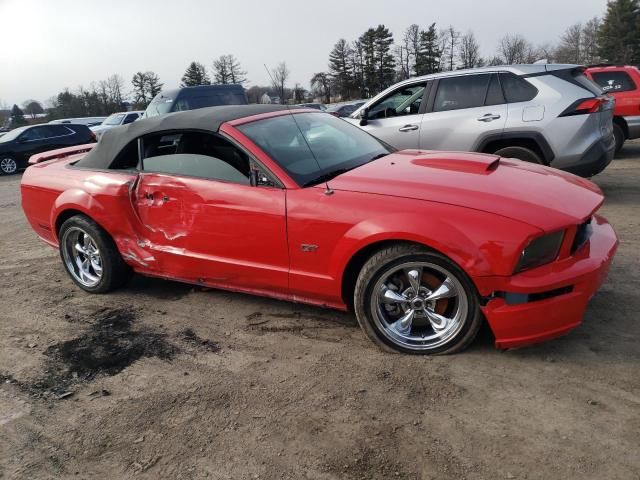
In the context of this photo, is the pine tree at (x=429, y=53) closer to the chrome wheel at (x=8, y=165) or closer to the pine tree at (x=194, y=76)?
the pine tree at (x=194, y=76)

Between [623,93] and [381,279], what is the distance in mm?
9138

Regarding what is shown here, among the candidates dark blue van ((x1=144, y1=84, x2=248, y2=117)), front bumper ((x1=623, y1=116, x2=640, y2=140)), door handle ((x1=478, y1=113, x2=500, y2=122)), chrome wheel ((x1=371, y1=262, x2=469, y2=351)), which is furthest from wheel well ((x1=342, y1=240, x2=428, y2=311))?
dark blue van ((x1=144, y1=84, x2=248, y2=117))

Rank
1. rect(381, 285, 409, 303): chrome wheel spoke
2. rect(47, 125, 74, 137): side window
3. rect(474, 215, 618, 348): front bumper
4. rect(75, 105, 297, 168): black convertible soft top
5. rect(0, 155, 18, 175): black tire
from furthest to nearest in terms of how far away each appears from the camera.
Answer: rect(47, 125, 74, 137): side window → rect(0, 155, 18, 175): black tire → rect(75, 105, 297, 168): black convertible soft top → rect(381, 285, 409, 303): chrome wheel spoke → rect(474, 215, 618, 348): front bumper

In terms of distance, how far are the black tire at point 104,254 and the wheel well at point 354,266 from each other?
2.17 m

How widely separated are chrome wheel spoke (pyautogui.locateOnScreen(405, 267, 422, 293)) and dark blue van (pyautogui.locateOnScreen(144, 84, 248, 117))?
9.54m

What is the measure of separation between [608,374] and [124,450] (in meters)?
2.56

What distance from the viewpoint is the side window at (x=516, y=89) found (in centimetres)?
638

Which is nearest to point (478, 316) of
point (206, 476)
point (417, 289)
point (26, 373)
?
point (417, 289)

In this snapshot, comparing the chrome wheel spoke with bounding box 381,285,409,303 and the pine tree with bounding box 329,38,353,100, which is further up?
the pine tree with bounding box 329,38,353,100

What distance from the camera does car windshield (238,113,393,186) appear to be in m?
3.66

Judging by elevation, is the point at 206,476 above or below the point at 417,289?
below

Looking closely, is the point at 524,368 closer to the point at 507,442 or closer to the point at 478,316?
the point at 478,316

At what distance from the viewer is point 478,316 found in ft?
9.98

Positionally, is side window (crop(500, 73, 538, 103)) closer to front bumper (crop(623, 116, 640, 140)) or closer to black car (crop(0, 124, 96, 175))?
front bumper (crop(623, 116, 640, 140))
